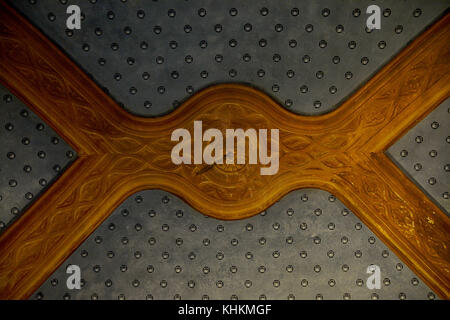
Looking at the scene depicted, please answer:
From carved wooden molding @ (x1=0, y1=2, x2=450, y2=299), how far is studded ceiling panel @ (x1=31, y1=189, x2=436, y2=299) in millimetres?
114

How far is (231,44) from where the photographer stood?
361 cm

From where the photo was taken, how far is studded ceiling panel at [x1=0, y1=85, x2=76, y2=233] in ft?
11.9

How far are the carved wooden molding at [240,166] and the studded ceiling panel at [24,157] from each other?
91mm

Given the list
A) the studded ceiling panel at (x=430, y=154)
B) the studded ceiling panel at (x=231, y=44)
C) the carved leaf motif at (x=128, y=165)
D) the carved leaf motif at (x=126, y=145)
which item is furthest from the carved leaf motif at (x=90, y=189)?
the studded ceiling panel at (x=430, y=154)

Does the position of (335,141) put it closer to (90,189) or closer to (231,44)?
(231,44)

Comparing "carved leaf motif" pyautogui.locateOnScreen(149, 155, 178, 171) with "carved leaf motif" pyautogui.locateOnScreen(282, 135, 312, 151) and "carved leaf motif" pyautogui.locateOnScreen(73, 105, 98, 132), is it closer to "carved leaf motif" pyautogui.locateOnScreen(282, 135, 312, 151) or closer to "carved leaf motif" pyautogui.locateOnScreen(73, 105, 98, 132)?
"carved leaf motif" pyautogui.locateOnScreen(73, 105, 98, 132)

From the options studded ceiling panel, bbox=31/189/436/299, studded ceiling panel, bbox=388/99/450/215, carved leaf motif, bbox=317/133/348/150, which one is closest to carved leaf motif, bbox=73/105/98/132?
studded ceiling panel, bbox=31/189/436/299

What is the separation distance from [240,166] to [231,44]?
1000 mm

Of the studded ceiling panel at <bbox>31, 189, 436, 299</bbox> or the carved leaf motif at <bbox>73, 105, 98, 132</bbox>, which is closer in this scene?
the carved leaf motif at <bbox>73, 105, 98, 132</bbox>

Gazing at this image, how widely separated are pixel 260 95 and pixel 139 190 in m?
1.27

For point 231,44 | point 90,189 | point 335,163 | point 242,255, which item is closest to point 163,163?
point 90,189

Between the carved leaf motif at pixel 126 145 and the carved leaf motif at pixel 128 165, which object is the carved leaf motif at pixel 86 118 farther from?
the carved leaf motif at pixel 128 165

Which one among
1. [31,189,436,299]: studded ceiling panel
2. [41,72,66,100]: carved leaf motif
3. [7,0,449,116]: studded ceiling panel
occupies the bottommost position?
[31,189,436,299]: studded ceiling panel

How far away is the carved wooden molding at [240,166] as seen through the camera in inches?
140
